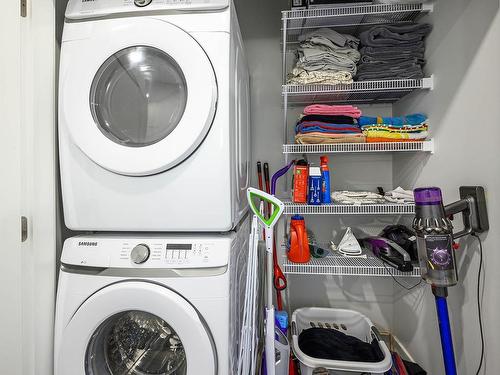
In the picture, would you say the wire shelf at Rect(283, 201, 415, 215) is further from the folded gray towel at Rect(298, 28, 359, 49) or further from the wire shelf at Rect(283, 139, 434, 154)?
the folded gray towel at Rect(298, 28, 359, 49)

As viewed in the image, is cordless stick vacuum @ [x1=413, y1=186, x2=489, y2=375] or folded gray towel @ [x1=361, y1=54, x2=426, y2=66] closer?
cordless stick vacuum @ [x1=413, y1=186, x2=489, y2=375]

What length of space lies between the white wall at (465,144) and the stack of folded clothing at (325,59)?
0.40 meters

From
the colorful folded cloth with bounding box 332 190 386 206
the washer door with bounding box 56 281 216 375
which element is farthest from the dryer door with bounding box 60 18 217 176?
the colorful folded cloth with bounding box 332 190 386 206

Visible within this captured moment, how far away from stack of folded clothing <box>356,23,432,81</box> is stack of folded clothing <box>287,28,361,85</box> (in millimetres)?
88

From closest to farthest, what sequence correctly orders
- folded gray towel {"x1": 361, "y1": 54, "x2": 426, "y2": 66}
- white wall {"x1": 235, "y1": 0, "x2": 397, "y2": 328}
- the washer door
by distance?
Answer: the washer door → folded gray towel {"x1": 361, "y1": 54, "x2": 426, "y2": 66} → white wall {"x1": 235, "y1": 0, "x2": 397, "y2": 328}

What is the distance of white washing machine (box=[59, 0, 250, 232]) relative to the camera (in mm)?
916

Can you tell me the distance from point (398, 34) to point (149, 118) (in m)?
1.31

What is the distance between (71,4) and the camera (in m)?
1.04

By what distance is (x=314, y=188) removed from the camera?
1297mm

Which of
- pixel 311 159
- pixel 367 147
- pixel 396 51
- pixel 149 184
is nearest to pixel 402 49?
pixel 396 51

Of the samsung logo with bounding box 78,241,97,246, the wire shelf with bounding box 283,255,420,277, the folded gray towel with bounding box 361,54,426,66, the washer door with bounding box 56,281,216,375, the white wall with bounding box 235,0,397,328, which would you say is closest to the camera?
the washer door with bounding box 56,281,216,375

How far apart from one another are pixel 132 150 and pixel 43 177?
1.40 feet

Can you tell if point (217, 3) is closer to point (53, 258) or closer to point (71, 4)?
point (71, 4)

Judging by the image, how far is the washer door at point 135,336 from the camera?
0.86 meters
